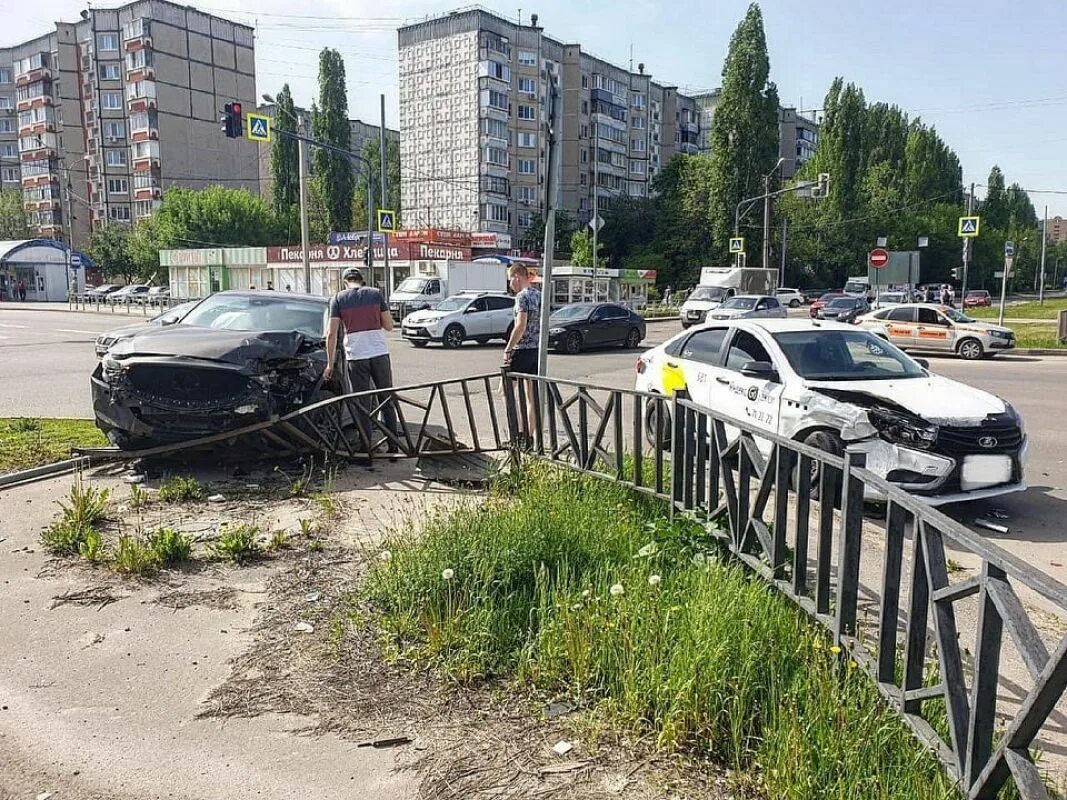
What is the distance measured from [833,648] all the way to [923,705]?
1.29ft

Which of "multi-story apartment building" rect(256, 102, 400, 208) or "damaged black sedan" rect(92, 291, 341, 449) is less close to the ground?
"multi-story apartment building" rect(256, 102, 400, 208)

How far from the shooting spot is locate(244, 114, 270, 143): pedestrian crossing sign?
22.6m

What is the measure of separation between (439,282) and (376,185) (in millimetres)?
51371

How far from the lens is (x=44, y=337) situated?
80.3ft

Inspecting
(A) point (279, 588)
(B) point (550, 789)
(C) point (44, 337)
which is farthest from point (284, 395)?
(C) point (44, 337)

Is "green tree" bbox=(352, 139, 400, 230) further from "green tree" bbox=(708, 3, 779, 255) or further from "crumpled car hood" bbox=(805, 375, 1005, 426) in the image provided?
"crumpled car hood" bbox=(805, 375, 1005, 426)

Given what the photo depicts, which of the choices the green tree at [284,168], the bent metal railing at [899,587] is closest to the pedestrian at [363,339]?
the bent metal railing at [899,587]

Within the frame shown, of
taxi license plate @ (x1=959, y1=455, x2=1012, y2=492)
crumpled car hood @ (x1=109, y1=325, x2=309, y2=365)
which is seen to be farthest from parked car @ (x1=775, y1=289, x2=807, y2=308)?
crumpled car hood @ (x1=109, y1=325, x2=309, y2=365)

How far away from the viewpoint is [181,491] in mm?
6371

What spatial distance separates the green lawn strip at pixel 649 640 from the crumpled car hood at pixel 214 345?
10.0ft

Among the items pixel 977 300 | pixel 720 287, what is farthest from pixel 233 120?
pixel 977 300

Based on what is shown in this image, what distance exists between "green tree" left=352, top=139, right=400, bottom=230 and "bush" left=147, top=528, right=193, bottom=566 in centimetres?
5656

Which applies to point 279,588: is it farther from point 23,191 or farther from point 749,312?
point 23,191

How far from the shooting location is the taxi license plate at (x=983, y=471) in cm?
623
